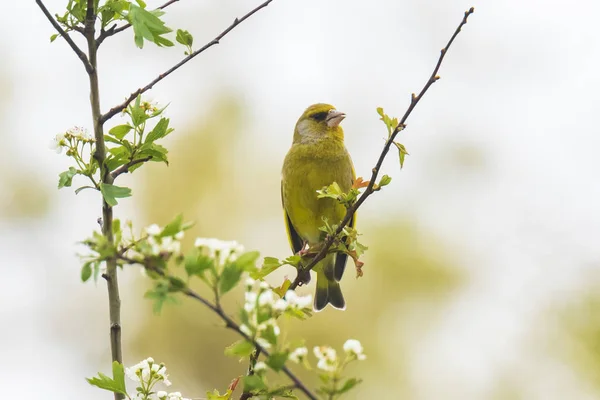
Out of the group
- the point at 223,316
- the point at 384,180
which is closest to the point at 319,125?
the point at 384,180

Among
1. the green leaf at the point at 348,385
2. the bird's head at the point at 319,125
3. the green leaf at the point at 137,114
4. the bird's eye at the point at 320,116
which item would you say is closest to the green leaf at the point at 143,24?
the green leaf at the point at 137,114

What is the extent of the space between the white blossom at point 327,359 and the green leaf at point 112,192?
0.85m

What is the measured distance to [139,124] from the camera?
2.82m

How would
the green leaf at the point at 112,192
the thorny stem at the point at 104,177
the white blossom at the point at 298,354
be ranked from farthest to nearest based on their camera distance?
the green leaf at the point at 112,192 < the thorny stem at the point at 104,177 < the white blossom at the point at 298,354

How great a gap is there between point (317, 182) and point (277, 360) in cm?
434

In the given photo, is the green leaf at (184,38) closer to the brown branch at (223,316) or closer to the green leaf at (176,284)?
the brown branch at (223,316)

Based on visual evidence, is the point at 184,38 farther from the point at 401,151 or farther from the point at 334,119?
the point at 334,119

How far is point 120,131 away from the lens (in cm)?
278

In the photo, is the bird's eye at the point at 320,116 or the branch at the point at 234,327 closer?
the branch at the point at 234,327

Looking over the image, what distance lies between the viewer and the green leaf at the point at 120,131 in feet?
9.09

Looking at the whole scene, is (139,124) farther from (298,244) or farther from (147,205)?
(147,205)

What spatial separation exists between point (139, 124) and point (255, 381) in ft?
3.87

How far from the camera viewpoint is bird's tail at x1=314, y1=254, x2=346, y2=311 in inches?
255

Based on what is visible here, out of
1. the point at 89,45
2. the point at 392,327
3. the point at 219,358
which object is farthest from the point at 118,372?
the point at 392,327
